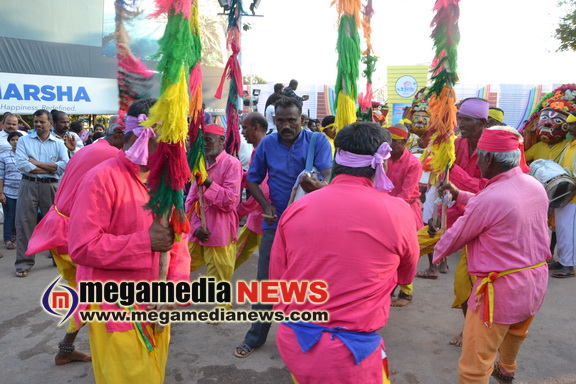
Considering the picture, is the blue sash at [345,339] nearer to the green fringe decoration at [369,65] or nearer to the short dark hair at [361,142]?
the short dark hair at [361,142]

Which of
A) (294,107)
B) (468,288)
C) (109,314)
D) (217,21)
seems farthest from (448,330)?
(217,21)

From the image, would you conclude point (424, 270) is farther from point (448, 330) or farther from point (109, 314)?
point (109, 314)

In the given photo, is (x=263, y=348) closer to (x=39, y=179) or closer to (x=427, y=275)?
(x=427, y=275)

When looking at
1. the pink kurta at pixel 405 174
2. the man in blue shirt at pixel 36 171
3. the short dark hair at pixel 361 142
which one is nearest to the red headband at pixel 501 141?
the short dark hair at pixel 361 142

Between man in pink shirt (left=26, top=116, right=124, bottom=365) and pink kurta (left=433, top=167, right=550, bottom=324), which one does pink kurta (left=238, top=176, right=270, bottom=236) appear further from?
pink kurta (left=433, top=167, right=550, bottom=324)

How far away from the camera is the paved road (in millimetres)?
3320

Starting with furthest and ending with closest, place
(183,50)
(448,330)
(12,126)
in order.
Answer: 1. (12,126)
2. (448,330)
3. (183,50)

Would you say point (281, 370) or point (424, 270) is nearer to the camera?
point (281, 370)

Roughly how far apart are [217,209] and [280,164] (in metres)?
1.05

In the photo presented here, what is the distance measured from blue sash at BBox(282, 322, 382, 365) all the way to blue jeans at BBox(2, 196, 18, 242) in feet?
20.5

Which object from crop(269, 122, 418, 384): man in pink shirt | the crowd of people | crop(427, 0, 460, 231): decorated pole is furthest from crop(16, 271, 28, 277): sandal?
crop(427, 0, 460, 231): decorated pole

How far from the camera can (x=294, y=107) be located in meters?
3.50

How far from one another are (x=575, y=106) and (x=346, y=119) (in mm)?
4292

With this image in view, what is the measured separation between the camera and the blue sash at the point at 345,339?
5.96ft
